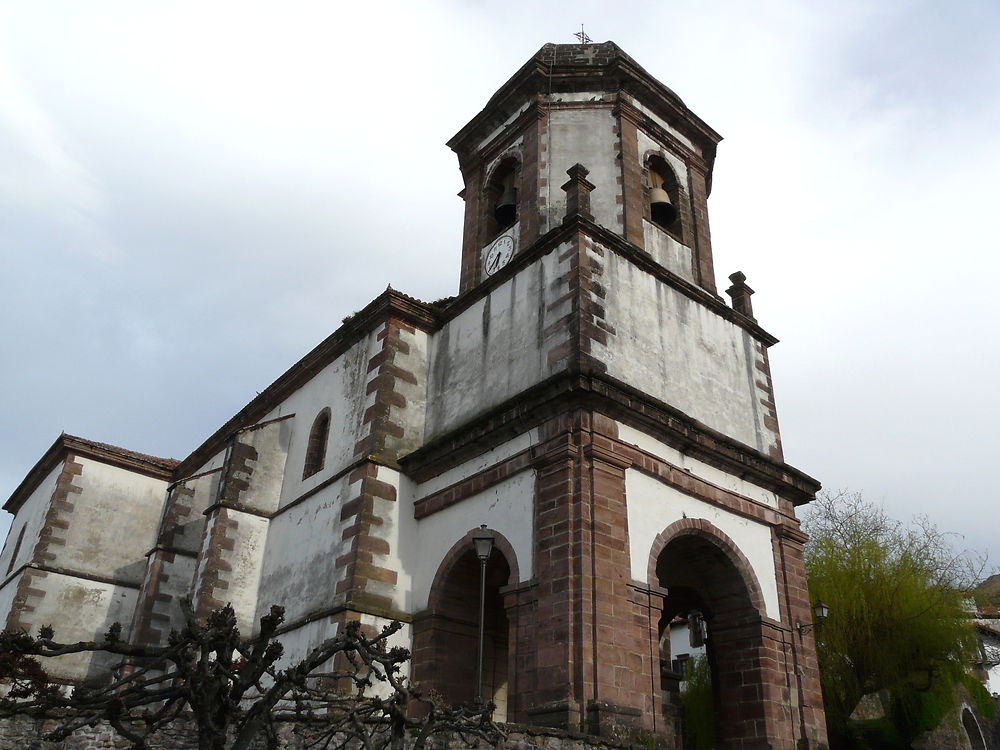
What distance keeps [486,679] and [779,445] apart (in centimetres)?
634

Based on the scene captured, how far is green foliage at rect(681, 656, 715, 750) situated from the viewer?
1933cm

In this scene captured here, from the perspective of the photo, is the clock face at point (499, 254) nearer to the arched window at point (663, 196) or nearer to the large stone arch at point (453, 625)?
the arched window at point (663, 196)

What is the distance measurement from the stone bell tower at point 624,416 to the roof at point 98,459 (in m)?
10.9

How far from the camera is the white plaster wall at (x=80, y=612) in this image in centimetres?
1967

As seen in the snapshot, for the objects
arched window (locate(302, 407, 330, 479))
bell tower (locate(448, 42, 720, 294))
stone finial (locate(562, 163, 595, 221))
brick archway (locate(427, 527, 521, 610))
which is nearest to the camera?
brick archway (locate(427, 527, 521, 610))

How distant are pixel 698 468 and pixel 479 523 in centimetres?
344

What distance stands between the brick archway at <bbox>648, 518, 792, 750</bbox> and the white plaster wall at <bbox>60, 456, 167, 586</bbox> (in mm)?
13528

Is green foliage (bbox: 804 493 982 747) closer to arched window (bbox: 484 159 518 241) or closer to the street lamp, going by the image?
the street lamp

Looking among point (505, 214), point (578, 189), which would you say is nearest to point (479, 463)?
point (578, 189)

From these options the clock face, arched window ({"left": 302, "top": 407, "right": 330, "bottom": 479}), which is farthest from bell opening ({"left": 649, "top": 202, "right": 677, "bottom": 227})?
arched window ({"left": 302, "top": 407, "right": 330, "bottom": 479})

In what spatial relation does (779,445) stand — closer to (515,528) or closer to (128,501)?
(515,528)

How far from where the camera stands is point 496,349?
48.4 ft

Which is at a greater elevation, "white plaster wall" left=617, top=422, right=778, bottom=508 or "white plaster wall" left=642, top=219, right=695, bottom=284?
"white plaster wall" left=642, top=219, right=695, bottom=284

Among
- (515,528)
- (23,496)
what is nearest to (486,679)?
(515,528)
